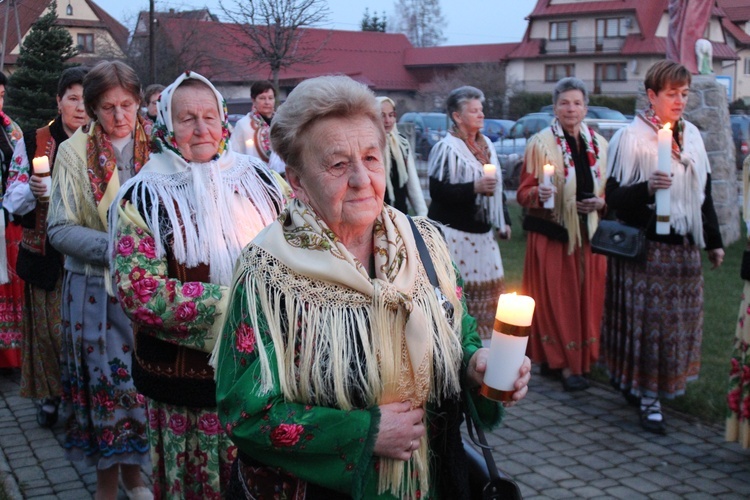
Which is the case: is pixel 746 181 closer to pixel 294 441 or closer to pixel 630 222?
pixel 630 222

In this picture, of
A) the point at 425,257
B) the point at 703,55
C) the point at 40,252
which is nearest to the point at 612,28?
the point at 703,55

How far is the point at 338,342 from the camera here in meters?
2.33

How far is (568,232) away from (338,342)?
493 cm

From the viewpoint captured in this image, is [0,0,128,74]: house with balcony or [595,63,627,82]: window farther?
[595,63,627,82]: window

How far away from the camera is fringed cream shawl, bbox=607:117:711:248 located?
5863 millimetres

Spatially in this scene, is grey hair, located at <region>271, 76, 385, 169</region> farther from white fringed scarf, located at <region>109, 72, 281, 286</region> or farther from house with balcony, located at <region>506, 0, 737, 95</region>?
house with balcony, located at <region>506, 0, 737, 95</region>

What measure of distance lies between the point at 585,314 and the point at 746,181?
1.97 m

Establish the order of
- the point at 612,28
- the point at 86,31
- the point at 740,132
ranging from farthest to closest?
the point at 612,28 < the point at 86,31 < the point at 740,132

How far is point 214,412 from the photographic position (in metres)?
3.41

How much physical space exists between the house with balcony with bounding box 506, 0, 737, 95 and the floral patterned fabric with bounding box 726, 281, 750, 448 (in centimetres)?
4130

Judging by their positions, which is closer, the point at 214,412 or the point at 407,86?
the point at 214,412

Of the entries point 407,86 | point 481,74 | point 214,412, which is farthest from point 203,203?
point 407,86

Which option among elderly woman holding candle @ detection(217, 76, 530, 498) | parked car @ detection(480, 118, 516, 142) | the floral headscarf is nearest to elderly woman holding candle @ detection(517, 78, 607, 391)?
the floral headscarf

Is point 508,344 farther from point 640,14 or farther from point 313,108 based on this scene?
point 640,14
